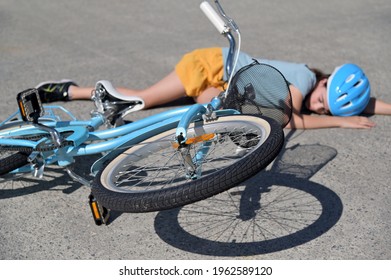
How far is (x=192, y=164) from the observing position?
3293 millimetres

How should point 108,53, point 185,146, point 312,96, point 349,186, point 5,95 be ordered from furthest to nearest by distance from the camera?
point 108,53, point 5,95, point 312,96, point 349,186, point 185,146

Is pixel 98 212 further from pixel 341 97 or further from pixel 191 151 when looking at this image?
pixel 341 97

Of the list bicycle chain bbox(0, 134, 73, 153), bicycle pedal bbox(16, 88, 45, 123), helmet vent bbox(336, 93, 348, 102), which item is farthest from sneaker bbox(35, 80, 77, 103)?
helmet vent bbox(336, 93, 348, 102)

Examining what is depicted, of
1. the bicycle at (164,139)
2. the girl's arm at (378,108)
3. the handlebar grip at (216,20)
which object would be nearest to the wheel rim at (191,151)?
the bicycle at (164,139)

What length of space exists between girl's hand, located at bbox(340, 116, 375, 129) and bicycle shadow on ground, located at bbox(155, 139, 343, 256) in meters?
0.91

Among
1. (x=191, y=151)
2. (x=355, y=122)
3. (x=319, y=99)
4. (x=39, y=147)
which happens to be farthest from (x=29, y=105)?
(x=355, y=122)

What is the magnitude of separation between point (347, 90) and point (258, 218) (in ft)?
5.56

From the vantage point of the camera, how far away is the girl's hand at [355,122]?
511 cm

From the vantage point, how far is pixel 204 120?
3562 mm

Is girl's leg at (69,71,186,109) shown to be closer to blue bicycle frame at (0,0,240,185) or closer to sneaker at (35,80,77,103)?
sneaker at (35,80,77,103)

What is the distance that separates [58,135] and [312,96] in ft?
7.53

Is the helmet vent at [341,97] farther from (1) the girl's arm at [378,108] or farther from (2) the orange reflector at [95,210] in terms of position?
(2) the orange reflector at [95,210]
